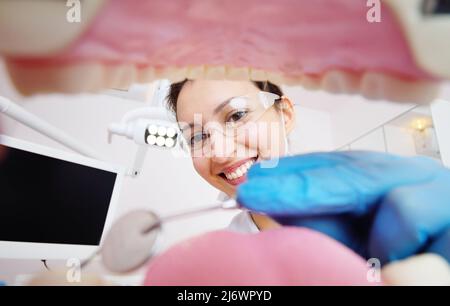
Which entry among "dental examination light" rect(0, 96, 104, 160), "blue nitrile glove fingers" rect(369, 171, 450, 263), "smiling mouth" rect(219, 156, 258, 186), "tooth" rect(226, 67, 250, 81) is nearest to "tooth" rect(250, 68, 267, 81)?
"tooth" rect(226, 67, 250, 81)

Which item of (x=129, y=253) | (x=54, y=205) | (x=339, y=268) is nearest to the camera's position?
(x=339, y=268)

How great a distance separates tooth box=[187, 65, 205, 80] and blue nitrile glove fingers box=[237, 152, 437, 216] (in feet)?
0.61

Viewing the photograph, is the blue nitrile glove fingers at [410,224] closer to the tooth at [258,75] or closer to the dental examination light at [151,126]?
the tooth at [258,75]

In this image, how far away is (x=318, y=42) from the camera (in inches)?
16.4

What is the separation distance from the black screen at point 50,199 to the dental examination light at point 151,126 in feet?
0.62

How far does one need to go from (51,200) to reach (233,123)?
0.54 meters

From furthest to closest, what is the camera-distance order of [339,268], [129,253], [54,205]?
[54,205] < [129,253] < [339,268]

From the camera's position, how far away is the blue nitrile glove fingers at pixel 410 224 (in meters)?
0.34

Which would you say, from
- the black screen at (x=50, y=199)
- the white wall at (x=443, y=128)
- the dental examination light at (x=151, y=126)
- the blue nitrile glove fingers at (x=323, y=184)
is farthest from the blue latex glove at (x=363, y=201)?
the black screen at (x=50, y=199)

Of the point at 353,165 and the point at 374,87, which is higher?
the point at 374,87

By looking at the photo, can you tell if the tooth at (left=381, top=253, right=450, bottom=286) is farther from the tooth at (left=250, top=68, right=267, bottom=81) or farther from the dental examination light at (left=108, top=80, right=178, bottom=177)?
the dental examination light at (left=108, top=80, right=178, bottom=177)

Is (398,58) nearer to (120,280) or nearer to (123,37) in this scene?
(123,37)
